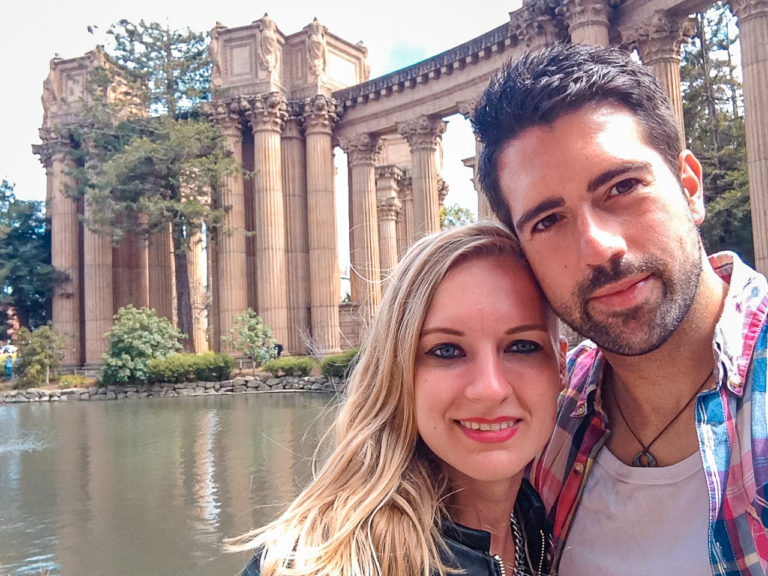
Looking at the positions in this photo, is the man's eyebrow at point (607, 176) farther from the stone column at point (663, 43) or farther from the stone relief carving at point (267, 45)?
the stone relief carving at point (267, 45)

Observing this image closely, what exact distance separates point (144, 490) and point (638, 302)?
8.52m

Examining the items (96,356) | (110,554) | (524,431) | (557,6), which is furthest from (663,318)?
(96,356)

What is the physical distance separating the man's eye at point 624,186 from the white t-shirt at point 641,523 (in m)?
0.88

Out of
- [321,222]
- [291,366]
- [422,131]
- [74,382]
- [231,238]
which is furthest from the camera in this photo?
[231,238]

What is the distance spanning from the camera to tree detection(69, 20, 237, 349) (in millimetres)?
31672

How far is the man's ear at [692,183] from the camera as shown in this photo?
2.22 meters

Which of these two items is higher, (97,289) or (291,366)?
(97,289)

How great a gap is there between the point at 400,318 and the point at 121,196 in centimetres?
3378

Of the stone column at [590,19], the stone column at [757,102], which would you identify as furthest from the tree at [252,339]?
the stone column at [757,102]

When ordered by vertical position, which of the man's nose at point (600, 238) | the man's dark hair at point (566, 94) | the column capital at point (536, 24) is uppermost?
the column capital at point (536, 24)

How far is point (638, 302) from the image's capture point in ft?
6.42

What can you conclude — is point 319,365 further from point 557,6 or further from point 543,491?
point 543,491

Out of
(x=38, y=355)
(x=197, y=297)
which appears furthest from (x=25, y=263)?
(x=197, y=297)

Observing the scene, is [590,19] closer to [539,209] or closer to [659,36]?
[659,36]
